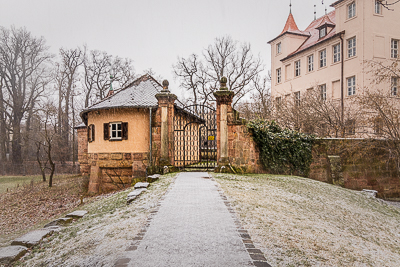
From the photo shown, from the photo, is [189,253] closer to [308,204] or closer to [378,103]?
[308,204]

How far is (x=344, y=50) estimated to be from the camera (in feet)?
76.3

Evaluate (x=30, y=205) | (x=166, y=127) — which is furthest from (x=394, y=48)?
(x=30, y=205)

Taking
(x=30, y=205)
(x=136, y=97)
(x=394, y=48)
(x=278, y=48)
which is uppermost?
(x=278, y=48)

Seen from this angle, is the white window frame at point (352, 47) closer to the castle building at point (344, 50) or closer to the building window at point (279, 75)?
the castle building at point (344, 50)

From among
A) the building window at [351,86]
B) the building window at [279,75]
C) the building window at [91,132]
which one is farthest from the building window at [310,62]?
the building window at [91,132]

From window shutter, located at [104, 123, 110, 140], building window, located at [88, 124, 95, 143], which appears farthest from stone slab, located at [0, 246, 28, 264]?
building window, located at [88, 124, 95, 143]

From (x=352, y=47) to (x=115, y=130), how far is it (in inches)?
703

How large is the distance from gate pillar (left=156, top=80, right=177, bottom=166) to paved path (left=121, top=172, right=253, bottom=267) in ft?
19.7

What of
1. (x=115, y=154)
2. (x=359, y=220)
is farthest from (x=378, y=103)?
(x=115, y=154)

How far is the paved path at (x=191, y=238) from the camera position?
12.6 feet

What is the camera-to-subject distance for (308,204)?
8.14 m

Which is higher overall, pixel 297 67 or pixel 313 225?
pixel 297 67

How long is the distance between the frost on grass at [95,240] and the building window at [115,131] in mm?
9140

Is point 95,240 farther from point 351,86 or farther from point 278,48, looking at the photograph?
point 278,48
